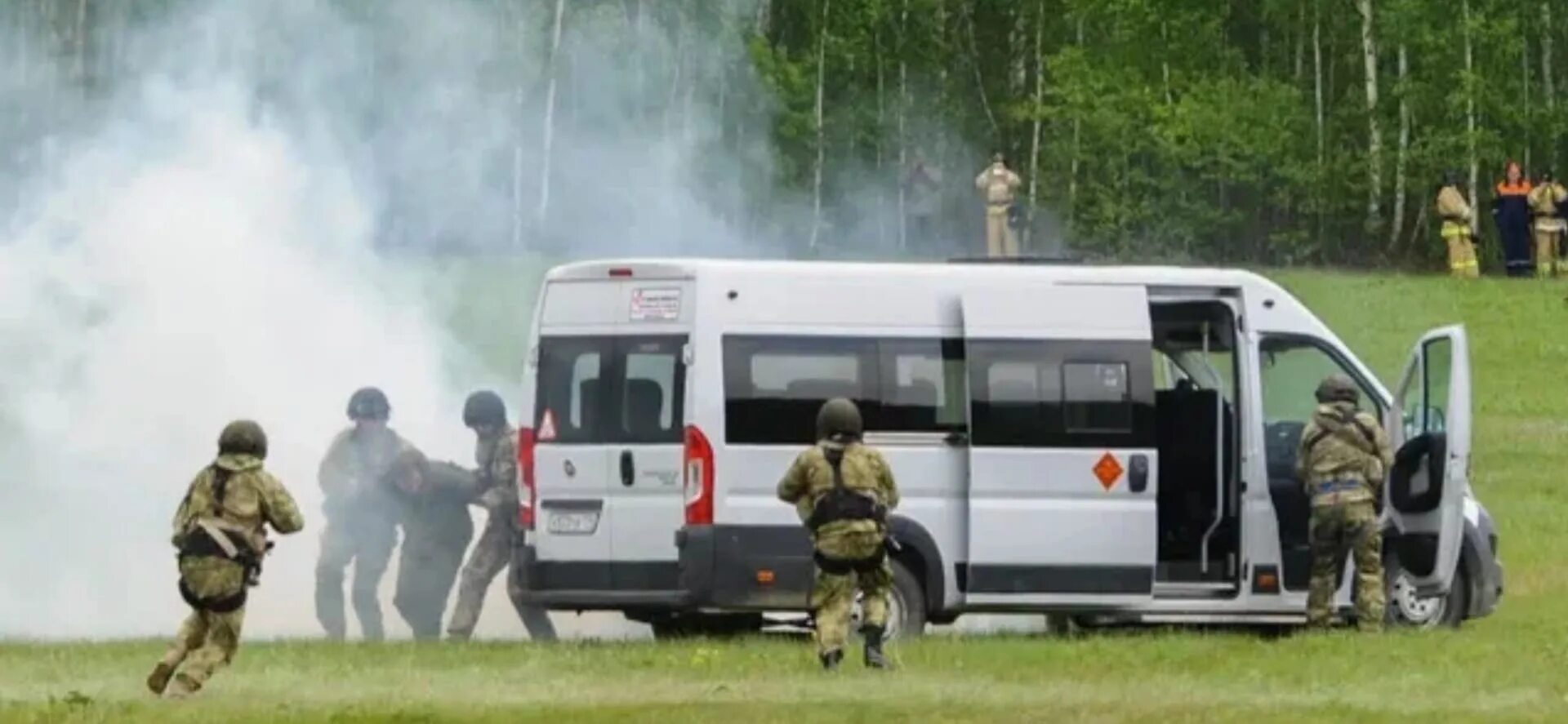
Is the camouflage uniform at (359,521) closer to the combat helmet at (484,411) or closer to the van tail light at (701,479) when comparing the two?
the combat helmet at (484,411)

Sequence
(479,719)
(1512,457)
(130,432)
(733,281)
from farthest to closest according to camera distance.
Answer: (1512,457) → (130,432) → (733,281) → (479,719)

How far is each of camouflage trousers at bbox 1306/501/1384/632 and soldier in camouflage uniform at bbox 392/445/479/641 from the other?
17.1 ft

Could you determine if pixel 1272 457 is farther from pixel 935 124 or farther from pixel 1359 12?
pixel 935 124

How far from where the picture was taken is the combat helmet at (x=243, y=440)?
1706cm

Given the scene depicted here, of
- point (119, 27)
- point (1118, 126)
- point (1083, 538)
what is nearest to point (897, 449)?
point (1083, 538)

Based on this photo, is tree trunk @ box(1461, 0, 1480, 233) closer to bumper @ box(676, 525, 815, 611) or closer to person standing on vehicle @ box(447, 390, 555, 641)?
person standing on vehicle @ box(447, 390, 555, 641)

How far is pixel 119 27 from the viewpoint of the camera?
54812 millimetres

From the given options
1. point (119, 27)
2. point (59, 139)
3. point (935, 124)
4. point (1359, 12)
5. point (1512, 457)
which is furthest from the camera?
point (935, 124)

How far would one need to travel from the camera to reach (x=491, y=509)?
2219 cm

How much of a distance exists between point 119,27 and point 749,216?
16717 millimetres

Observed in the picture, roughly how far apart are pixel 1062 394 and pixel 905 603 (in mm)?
1524

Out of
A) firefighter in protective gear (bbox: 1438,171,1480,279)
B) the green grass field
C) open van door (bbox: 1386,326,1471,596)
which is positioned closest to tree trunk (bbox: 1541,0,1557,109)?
firefighter in protective gear (bbox: 1438,171,1480,279)

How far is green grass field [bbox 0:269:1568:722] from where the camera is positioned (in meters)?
16.0

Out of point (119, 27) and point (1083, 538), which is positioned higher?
point (119, 27)
